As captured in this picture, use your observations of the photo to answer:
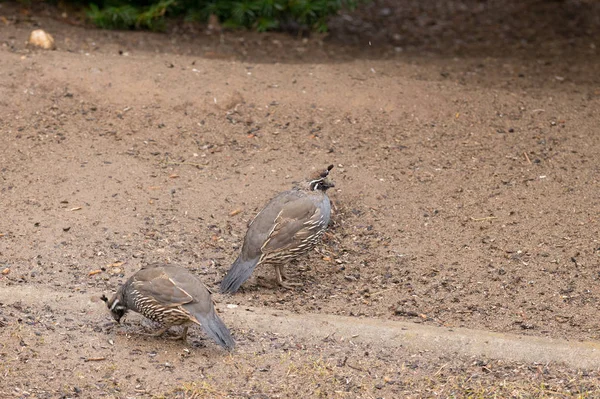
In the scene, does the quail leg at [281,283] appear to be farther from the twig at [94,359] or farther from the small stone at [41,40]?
the small stone at [41,40]

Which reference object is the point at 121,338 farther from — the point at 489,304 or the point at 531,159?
the point at 531,159

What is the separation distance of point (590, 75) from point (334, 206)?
181 inches

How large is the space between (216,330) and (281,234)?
133 cm

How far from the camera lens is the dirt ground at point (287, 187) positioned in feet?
19.6

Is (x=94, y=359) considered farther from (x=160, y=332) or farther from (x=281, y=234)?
(x=281, y=234)

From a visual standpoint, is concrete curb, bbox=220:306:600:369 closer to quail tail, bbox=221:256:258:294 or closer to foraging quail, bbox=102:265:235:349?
quail tail, bbox=221:256:258:294

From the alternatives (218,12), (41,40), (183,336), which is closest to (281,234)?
(183,336)

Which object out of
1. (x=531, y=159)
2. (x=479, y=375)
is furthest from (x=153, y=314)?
(x=531, y=159)

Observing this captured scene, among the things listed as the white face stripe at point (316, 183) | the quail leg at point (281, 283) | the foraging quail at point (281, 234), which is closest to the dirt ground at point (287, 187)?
the quail leg at point (281, 283)

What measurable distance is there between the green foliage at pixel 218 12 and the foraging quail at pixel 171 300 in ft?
19.3

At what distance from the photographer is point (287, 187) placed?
27.8 feet

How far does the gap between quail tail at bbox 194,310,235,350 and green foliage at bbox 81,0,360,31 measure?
20.6ft

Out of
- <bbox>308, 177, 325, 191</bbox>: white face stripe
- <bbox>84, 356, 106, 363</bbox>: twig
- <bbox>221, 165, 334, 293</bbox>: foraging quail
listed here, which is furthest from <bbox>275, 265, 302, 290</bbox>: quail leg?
<bbox>84, 356, 106, 363</bbox>: twig

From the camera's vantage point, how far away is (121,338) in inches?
249
